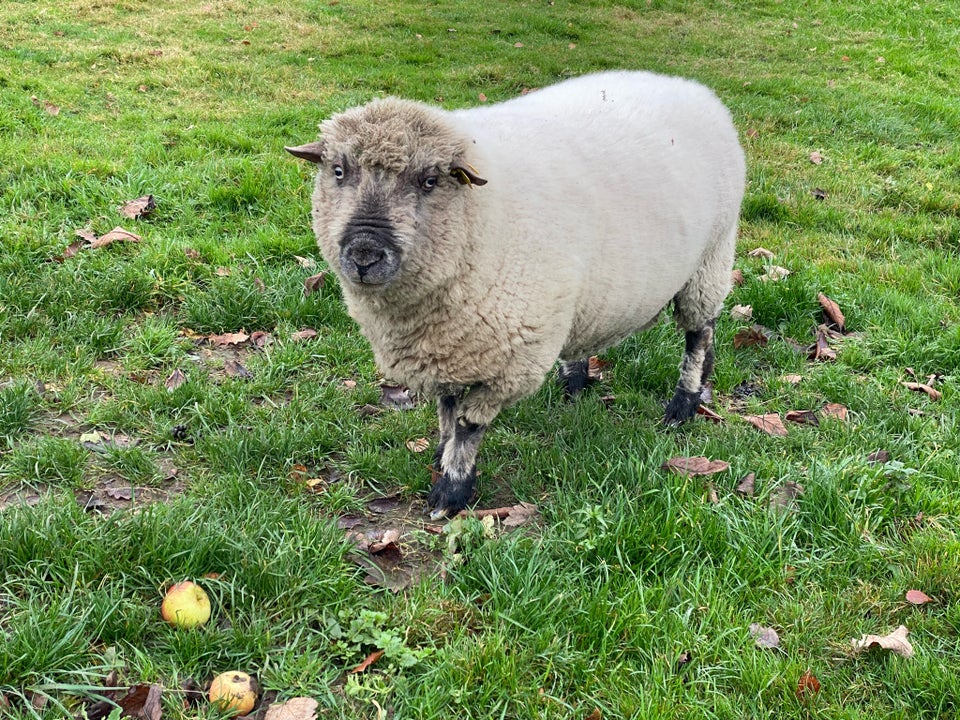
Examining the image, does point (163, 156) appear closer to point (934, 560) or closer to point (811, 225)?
point (811, 225)

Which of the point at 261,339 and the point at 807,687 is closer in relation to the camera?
the point at 807,687

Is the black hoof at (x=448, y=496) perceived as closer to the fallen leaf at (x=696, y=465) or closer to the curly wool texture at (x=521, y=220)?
the curly wool texture at (x=521, y=220)

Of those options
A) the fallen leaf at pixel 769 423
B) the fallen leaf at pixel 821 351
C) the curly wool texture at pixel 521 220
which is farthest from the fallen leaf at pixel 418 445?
the fallen leaf at pixel 821 351

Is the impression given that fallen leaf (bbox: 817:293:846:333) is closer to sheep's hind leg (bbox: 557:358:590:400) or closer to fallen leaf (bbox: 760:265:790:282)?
fallen leaf (bbox: 760:265:790:282)

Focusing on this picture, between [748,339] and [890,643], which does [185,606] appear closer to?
[890,643]

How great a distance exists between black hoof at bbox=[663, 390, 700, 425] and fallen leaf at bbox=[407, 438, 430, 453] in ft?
4.47

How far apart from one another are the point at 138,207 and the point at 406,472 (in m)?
3.41

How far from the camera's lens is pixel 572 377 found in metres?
4.78

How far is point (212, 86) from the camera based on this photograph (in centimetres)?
912

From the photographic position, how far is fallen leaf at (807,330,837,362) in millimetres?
5117

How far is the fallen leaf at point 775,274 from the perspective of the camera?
5816 millimetres

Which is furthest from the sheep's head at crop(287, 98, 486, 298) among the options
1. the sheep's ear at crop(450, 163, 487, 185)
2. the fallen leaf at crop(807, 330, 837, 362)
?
the fallen leaf at crop(807, 330, 837, 362)

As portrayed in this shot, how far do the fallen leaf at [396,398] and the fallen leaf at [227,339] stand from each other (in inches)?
38.0

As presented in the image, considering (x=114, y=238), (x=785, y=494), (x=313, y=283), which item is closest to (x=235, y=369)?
(x=313, y=283)
